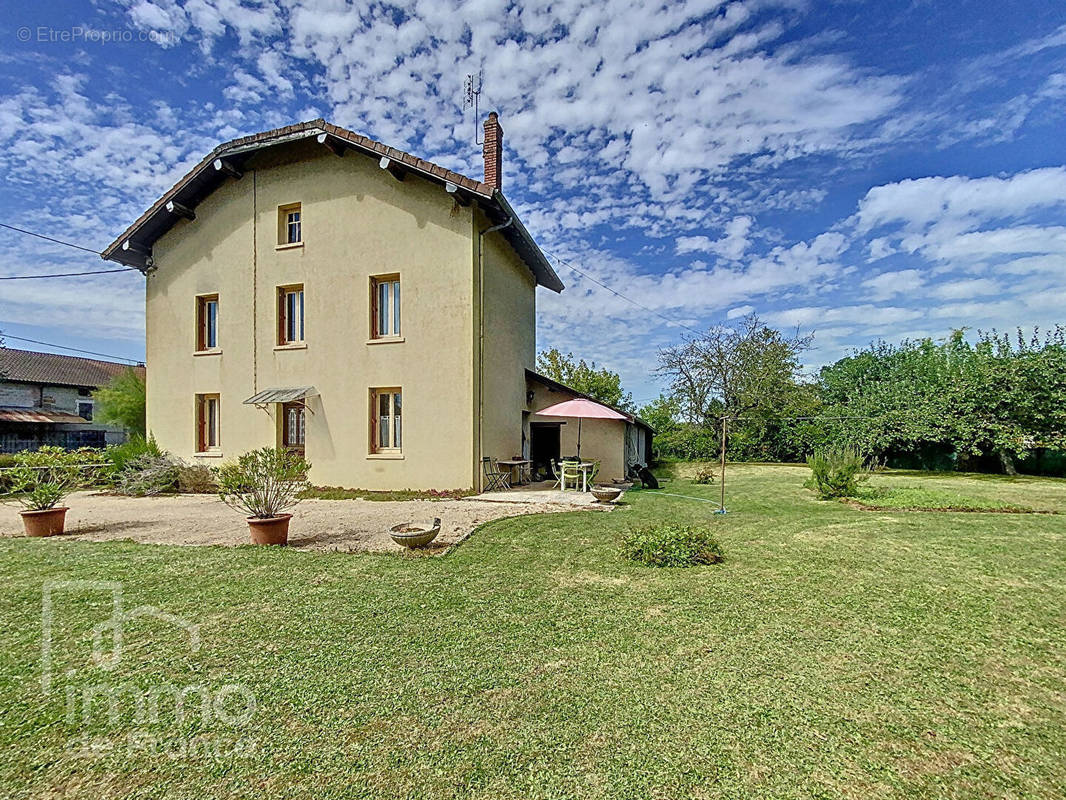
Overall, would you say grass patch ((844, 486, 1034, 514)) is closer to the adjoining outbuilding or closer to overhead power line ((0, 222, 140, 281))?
the adjoining outbuilding

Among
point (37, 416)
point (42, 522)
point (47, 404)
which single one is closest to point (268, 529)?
point (42, 522)

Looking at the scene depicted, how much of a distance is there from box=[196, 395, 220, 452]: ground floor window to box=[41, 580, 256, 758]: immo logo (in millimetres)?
12311

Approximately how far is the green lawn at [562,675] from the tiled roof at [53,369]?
94.2 ft

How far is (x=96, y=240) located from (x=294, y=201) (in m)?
7.93

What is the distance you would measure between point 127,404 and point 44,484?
13516 millimetres

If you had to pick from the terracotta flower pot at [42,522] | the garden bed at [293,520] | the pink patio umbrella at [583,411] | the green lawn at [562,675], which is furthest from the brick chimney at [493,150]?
the terracotta flower pot at [42,522]

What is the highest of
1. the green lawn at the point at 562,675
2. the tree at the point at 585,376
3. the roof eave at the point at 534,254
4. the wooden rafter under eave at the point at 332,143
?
the wooden rafter under eave at the point at 332,143

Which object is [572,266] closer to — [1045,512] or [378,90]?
[378,90]

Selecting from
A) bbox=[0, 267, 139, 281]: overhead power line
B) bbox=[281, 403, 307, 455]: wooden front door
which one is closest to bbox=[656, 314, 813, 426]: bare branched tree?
bbox=[281, 403, 307, 455]: wooden front door

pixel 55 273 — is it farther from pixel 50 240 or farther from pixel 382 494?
pixel 382 494

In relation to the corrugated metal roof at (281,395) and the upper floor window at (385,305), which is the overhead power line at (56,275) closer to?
the corrugated metal roof at (281,395)

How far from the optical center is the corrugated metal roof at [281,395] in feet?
43.1

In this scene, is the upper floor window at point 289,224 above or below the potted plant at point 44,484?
above

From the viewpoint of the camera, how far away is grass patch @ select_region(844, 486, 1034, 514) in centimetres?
1042
